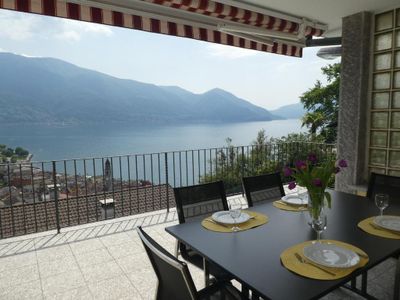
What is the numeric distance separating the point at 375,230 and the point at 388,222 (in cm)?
16

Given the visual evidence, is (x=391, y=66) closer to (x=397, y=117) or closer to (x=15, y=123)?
(x=397, y=117)

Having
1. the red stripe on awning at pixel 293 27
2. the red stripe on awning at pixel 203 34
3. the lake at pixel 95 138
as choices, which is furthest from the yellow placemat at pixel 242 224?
the lake at pixel 95 138

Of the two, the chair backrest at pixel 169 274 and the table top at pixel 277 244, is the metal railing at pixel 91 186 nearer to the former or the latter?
the table top at pixel 277 244

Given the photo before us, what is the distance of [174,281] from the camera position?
127 centimetres

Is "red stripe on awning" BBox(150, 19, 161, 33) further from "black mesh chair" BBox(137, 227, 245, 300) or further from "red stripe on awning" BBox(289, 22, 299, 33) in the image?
"black mesh chair" BBox(137, 227, 245, 300)

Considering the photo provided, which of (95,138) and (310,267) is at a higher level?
(95,138)

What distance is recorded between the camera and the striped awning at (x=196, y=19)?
2.68m

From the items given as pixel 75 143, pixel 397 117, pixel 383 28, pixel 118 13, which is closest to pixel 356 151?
pixel 397 117

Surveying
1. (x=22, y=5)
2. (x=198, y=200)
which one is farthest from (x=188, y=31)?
(x=198, y=200)

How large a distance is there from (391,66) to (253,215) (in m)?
2.76

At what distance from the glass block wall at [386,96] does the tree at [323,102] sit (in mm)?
8080

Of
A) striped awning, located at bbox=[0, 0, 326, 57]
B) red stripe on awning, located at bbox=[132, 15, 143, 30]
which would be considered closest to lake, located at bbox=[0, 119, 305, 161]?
striped awning, located at bbox=[0, 0, 326, 57]

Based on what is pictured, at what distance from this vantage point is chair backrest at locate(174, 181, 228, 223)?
213 centimetres

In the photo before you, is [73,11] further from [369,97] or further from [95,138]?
[95,138]
